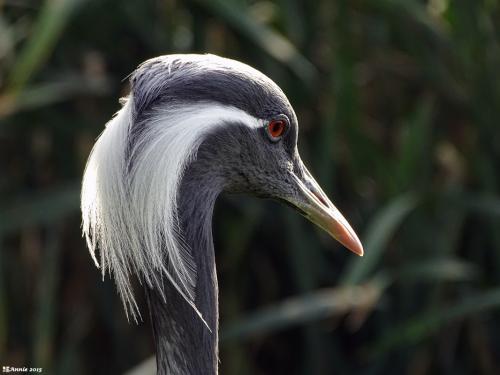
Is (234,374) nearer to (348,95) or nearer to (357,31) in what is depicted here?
(348,95)

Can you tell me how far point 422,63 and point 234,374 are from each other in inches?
57.9

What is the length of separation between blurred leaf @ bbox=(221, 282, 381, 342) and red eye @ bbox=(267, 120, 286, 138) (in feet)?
4.24

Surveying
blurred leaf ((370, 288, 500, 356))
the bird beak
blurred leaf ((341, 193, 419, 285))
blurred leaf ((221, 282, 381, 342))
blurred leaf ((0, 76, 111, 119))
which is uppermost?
blurred leaf ((0, 76, 111, 119))

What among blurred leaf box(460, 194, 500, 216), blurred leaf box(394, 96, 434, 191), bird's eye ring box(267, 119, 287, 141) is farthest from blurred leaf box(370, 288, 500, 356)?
bird's eye ring box(267, 119, 287, 141)

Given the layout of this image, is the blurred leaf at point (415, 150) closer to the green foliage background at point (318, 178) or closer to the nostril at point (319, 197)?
the green foliage background at point (318, 178)

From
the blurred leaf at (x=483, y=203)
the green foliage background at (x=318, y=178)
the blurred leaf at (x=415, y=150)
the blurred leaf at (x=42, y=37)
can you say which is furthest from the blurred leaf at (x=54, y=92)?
the blurred leaf at (x=483, y=203)

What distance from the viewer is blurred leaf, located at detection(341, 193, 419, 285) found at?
11.1 feet

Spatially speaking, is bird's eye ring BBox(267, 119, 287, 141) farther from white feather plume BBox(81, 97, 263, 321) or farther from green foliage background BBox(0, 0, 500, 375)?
green foliage background BBox(0, 0, 500, 375)

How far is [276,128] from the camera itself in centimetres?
231

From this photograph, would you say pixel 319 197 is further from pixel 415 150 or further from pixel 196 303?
pixel 415 150

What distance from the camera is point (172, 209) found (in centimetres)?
208

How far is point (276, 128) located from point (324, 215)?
264 millimetres

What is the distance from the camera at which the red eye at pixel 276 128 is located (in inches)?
89.8

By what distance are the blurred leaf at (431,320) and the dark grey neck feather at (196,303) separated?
154cm
